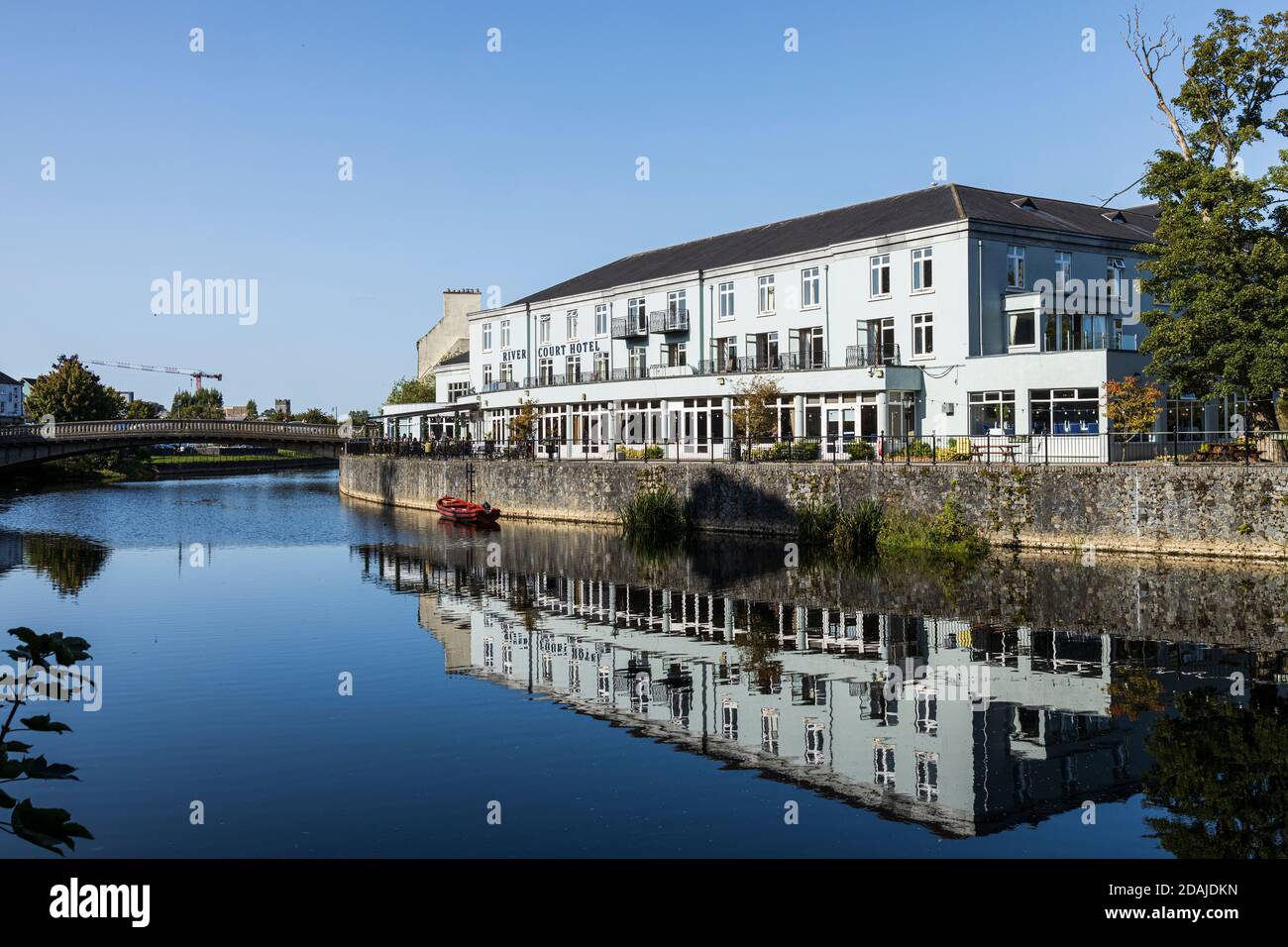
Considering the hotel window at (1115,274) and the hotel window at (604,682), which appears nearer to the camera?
the hotel window at (604,682)

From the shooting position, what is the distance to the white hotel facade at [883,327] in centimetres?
4384

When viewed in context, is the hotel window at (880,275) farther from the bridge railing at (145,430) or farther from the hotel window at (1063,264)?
the bridge railing at (145,430)

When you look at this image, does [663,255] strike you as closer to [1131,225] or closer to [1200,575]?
[1131,225]

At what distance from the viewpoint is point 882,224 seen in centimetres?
5022

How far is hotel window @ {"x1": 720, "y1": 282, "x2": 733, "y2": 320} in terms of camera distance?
55219 mm

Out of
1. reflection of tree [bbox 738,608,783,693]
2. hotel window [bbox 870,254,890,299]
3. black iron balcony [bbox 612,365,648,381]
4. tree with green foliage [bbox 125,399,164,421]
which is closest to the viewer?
reflection of tree [bbox 738,608,783,693]

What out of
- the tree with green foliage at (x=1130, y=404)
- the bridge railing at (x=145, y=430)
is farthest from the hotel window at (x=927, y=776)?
the bridge railing at (x=145, y=430)

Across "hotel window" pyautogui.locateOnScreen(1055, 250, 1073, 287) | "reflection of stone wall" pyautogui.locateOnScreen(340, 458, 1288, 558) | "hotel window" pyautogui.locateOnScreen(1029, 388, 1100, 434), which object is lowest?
"reflection of stone wall" pyautogui.locateOnScreen(340, 458, 1288, 558)

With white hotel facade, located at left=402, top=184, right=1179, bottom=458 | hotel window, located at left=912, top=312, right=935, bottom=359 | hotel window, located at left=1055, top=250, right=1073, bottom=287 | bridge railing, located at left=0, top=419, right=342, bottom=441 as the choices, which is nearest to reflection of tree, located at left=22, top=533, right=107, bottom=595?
white hotel facade, located at left=402, top=184, right=1179, bottom=458

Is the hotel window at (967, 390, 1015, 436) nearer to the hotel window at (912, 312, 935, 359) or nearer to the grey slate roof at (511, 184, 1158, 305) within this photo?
the hotel window at (912, 312, 935, 359)

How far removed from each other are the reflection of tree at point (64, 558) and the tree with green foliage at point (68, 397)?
60789 mm

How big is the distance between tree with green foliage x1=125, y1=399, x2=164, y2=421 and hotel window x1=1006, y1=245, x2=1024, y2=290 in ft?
354

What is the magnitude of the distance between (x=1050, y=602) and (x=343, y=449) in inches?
2642

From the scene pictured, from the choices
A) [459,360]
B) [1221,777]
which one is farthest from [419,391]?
[1221,777]
